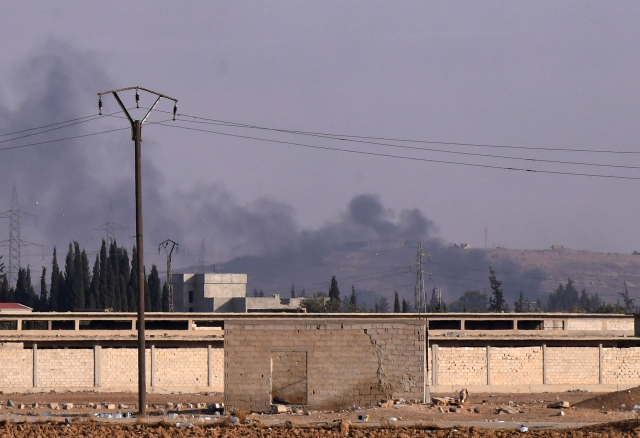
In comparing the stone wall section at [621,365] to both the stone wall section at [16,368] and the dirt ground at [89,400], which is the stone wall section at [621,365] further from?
the stone wall section at [16,368]

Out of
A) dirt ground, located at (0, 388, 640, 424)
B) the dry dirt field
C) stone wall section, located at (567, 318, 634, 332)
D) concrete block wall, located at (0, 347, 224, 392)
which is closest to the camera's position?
the dry dirt field

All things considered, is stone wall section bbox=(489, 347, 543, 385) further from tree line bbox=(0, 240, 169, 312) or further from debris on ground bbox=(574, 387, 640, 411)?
tree line bbox=(0, 240, 169, 312)

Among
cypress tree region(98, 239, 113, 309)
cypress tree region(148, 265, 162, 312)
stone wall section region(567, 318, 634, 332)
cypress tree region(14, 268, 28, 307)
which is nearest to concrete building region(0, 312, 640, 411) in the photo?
stone wall section region(567, 318, 634, 332)

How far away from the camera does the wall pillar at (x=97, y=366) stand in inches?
1976

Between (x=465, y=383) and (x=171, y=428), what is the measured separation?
87.5 feet

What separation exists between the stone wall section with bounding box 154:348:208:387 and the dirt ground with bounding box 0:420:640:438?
23221 millimetres

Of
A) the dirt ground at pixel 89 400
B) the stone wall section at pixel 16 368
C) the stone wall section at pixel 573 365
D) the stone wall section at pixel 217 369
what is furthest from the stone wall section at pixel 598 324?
the stone wall section at pixel 16 368

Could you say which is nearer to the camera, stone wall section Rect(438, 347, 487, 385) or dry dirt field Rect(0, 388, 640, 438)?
dry dirt field Rect(0, 388, 640, 438)

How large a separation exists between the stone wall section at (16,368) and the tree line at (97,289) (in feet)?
175

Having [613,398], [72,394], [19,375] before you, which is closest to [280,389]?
[613,398]

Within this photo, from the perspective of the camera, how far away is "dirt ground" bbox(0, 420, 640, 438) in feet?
84.2

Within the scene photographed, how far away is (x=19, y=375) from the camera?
49.7 metres

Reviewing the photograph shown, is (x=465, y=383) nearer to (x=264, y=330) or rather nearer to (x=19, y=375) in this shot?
(x=264, y=330)

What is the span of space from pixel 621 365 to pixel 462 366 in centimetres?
959
